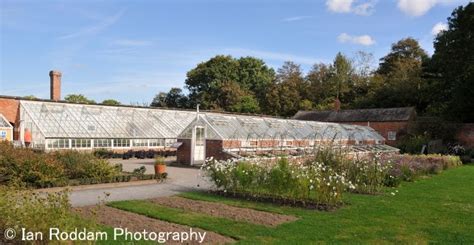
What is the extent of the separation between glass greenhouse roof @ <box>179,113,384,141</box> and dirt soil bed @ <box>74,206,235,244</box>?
427 inches

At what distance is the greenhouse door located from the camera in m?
23.0

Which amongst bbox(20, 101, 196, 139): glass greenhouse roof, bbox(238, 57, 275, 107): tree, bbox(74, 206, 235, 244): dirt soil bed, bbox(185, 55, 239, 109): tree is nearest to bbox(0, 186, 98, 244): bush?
bbox(74, 206, 235, 244): dirt soil bed

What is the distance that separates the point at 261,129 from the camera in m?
25.9

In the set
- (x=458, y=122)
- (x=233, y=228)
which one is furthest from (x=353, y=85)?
(x=233, y=228)

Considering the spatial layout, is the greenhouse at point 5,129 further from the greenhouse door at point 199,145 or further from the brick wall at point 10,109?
the greenhouse door at point 199,145

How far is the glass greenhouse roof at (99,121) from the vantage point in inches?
1014

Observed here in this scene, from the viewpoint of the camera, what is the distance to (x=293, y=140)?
27.3 metres

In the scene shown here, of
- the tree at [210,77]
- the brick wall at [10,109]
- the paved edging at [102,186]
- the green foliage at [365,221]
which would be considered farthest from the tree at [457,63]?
the brick wall at [10,109]

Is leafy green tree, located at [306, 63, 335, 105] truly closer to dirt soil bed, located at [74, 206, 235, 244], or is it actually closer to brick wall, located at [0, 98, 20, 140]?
brick wall, located at [0, 98, 20, 140]

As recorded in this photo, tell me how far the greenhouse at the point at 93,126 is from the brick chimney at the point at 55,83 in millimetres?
5016

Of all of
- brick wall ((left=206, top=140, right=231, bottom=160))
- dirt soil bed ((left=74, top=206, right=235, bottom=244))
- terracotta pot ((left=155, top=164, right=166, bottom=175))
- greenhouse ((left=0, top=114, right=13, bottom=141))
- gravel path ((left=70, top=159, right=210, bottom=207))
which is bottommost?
gravel path ((left=70, top=159, right=210, bottom=207))

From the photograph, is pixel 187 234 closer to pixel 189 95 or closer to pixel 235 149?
pixel 235 149

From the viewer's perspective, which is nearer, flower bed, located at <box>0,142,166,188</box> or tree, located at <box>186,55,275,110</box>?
flower bed, located at <box>0,142,166,188</box>

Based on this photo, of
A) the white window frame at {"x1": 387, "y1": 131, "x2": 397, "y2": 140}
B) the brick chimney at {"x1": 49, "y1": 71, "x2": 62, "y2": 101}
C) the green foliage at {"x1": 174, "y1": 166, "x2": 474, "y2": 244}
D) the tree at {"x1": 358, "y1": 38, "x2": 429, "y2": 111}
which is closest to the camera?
the green foliage at {"x1": 174, "y1": 166, "x2": 474, "y2": 244}
